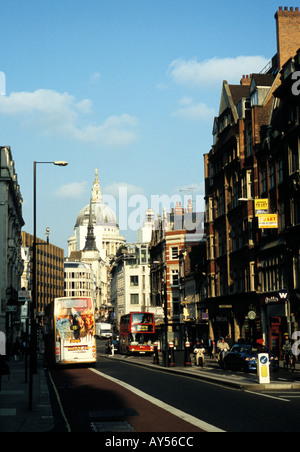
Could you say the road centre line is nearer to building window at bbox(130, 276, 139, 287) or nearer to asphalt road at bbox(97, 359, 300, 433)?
asphalt road at bbox(97, 359, 300, 433)

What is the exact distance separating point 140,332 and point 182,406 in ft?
146

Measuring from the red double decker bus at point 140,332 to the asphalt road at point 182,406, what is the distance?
112ft

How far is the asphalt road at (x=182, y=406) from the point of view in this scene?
14329mm

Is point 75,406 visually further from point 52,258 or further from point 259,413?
point 52,258

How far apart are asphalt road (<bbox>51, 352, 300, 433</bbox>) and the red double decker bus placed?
3422cm

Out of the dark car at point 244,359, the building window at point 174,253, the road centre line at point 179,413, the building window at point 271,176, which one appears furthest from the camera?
the building window at point 174,253

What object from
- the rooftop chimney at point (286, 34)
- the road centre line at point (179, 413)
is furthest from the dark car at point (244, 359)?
the rooftop chimney at point (286, 34)

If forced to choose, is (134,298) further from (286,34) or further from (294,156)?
(294,156)

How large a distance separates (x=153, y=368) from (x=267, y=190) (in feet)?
55.2

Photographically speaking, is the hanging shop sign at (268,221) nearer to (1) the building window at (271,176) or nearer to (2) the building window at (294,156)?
(2) the building window at (294,156)

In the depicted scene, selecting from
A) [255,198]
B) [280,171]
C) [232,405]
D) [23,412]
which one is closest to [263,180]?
[255,198]

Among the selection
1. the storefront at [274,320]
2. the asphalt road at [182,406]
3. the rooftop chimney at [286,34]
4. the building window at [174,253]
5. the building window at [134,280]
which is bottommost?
the asphalt road at [182,406]

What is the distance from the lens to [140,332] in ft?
205

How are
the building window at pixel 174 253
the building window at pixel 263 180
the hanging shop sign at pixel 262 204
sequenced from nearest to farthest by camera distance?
the hanging shop sign at pixel 262 204
the building window at pixel 263 180
the building window at pixel 174 253
